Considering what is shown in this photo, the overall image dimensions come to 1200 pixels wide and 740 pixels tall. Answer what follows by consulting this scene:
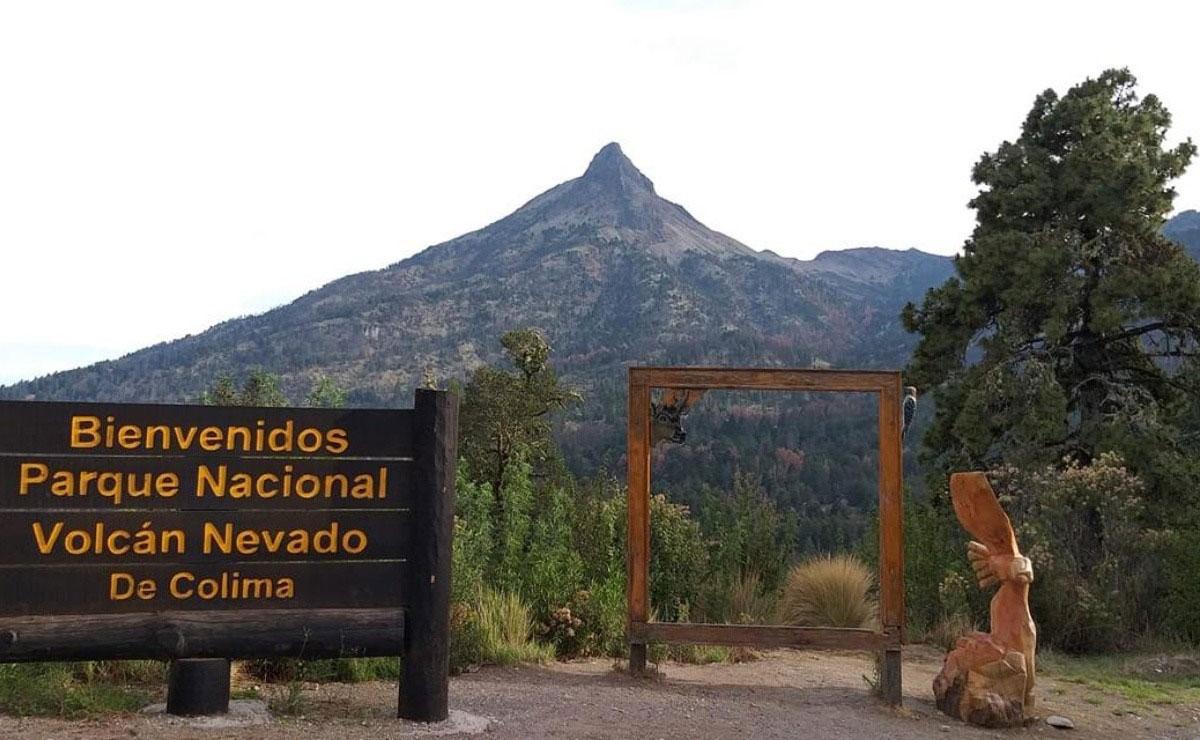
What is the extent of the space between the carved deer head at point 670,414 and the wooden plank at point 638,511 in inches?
8.6

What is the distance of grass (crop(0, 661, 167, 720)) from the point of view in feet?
18.6

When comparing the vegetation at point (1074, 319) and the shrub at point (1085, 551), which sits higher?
the vegetation at point (1074, 319)

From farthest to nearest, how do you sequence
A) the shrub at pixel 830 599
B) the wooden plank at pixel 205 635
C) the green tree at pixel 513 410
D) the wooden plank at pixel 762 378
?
the green tree at pixel 513 410 → the shrub at pixel 830 599 → the wooden plank at pixel 762 378 → the wooden plank at pixel 205 635

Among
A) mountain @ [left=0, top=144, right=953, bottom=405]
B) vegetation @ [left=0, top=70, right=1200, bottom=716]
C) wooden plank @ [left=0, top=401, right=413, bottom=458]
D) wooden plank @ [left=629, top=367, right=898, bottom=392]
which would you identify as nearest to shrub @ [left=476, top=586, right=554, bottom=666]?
vegetation @ [left=0, top=70, right=1200, bottom=716]

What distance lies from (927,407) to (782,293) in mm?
91337

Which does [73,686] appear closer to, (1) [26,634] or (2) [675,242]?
(1) [26,634]

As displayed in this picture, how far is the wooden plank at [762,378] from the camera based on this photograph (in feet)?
24.5

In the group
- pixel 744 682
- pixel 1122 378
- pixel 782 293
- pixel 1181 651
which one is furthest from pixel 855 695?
pixel 782 293

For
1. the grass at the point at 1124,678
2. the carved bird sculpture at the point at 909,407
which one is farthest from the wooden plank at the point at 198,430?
the grass at the point at 1124,678

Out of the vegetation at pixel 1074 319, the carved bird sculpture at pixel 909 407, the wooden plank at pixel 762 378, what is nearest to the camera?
the wooden plank at pixel 762 378

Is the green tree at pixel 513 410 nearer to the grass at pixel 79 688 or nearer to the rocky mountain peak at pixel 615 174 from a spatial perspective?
the grass at pixel 79 688

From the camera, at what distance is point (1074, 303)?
1482 cm

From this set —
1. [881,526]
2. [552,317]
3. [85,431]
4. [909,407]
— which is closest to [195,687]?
[85,431]

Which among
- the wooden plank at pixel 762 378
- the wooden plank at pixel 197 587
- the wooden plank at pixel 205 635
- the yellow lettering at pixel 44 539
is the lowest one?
the wooden plank at pixel 205 635
